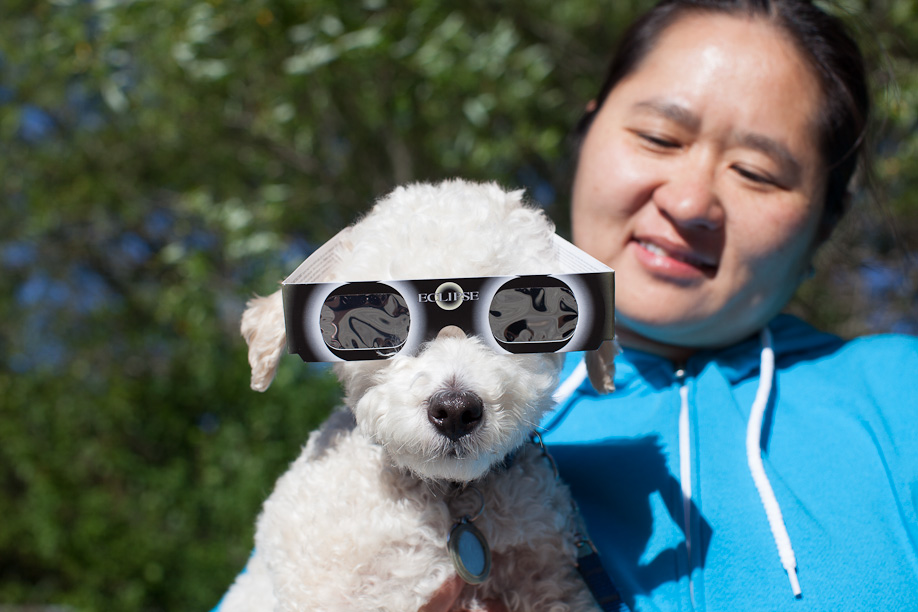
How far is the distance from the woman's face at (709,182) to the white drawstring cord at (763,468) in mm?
158

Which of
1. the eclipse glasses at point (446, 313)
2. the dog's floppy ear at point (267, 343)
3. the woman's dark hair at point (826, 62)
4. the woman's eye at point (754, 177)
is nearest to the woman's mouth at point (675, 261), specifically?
the woman's eye at point (754, 177)

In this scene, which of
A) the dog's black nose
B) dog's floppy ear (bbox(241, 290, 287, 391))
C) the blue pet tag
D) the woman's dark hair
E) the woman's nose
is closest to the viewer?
the dog's black nose

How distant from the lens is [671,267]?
5.93 ft

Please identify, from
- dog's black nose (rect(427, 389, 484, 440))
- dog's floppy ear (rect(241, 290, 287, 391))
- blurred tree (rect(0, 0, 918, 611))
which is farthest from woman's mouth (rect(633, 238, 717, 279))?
blurred tree (rect(0, 0, 918, 611))

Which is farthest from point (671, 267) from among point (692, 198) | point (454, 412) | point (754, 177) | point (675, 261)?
point (454, 412)

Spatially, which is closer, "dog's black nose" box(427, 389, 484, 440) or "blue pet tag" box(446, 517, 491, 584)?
"dog's black nose" box(427, 389, 484, 440)

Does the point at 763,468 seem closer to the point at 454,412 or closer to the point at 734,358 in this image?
the point at 734,358

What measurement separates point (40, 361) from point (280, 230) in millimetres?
2977

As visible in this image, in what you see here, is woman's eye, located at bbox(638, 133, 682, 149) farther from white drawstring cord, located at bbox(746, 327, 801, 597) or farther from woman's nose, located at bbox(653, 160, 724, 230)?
white drawstring cord, located at bbox(746, 327, 801, 597)

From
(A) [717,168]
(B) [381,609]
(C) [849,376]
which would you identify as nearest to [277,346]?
(B) [381,609]

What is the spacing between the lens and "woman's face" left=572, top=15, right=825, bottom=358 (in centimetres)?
177

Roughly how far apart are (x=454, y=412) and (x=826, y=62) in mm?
1654

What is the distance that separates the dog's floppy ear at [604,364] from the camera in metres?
1.49

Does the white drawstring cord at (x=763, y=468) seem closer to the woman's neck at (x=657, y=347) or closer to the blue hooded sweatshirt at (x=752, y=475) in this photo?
the blue hooded sweatshirt at (x=752, y=475)
